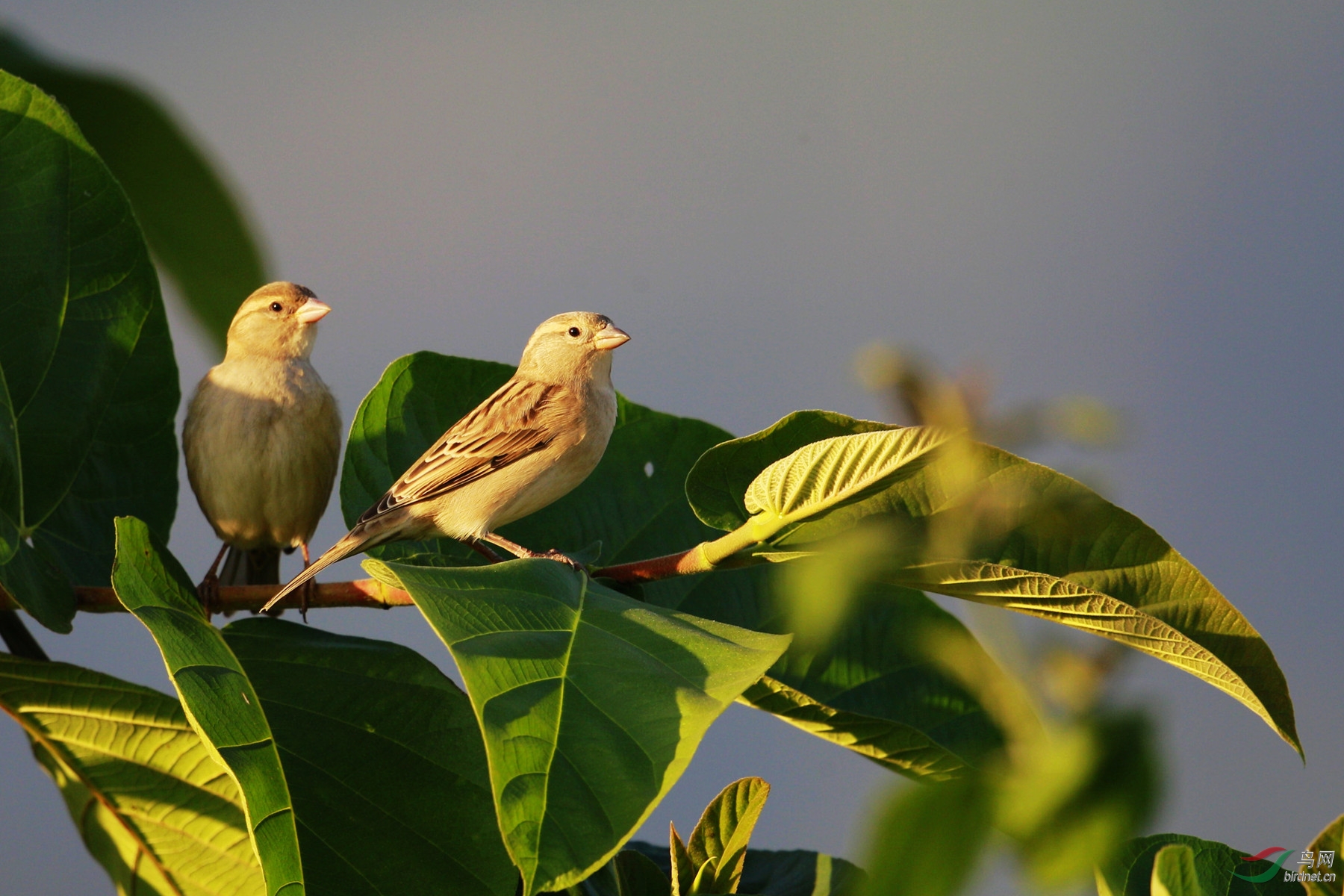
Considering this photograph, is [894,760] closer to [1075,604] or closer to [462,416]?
[1075,604]

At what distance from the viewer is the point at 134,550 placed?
4.15 feet

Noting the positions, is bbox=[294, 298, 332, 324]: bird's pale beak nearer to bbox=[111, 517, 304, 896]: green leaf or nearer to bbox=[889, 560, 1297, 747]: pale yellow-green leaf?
bbox=[111, 517, 304, 896]: green leaf

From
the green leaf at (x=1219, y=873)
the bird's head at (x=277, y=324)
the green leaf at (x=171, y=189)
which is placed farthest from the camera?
the bird's head at (x=277, y=324)

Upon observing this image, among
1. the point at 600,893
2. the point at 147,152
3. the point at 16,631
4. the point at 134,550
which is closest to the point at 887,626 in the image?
the point at 600,893

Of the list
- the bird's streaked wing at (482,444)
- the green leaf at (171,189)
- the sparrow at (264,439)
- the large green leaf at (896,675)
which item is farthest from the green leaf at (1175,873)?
the sparrow at (264,439)

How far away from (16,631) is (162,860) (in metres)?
0.39

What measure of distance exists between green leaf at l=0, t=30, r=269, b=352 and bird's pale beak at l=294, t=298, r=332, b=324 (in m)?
0.79

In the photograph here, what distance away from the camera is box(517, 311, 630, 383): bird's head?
7.20 feet

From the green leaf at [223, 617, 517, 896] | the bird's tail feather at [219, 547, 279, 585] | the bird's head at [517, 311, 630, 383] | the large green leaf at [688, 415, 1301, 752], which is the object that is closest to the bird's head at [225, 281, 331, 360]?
the bird's tail feather at [219, 547, 279, 585]

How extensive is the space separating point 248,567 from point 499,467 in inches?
53.1

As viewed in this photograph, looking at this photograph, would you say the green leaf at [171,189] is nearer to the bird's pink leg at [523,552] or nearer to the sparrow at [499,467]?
the sparrow at [499,467]

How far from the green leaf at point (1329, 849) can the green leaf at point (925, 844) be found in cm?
74

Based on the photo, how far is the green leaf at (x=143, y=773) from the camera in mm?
1506

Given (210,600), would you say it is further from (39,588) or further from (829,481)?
(829,481)
